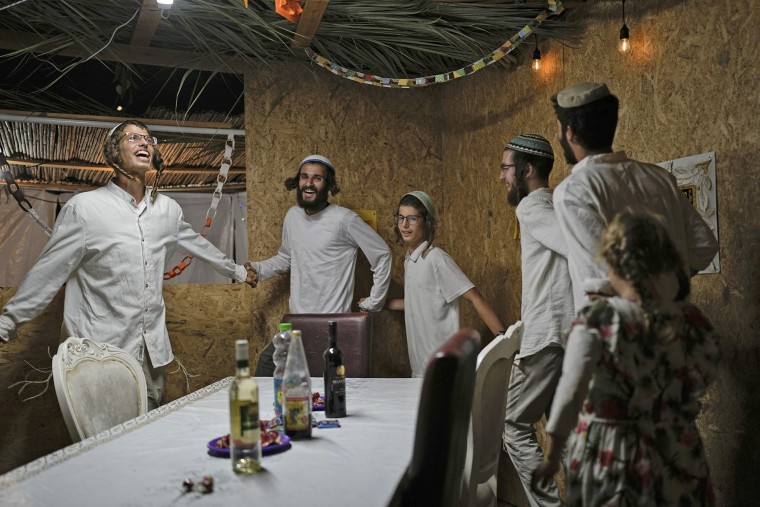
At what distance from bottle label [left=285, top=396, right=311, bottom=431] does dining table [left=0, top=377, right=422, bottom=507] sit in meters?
0.04

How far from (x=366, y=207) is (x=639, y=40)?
1.96 m

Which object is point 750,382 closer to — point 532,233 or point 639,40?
point 532,233

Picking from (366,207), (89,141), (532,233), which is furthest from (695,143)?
(89,141)

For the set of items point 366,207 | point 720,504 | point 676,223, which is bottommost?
point 720,504

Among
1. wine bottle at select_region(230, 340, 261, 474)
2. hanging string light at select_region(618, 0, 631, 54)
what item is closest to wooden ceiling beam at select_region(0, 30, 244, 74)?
hanging string light at select_region(618, 0, 631, 54)

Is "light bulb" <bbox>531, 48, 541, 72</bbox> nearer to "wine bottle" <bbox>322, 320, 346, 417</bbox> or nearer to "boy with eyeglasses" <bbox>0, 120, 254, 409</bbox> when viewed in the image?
"boy with eyeglasses" <bbox>0, 120, 254, 409</bbox>

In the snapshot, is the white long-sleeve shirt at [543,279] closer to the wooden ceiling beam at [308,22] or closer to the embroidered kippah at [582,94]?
the embroidered kippah at [582,94]

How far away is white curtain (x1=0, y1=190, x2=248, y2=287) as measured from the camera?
3.84m

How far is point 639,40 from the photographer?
9.60 feet

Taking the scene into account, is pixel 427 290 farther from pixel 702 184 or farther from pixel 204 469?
pixel 204 469

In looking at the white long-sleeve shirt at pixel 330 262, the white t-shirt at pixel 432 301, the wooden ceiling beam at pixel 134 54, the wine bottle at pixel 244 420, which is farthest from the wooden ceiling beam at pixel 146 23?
the wine bottle at pixel 244 420

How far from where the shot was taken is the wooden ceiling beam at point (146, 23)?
3.35 metres

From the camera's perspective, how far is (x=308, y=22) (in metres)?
3.44

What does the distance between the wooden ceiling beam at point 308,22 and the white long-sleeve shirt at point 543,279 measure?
4.40 feet
